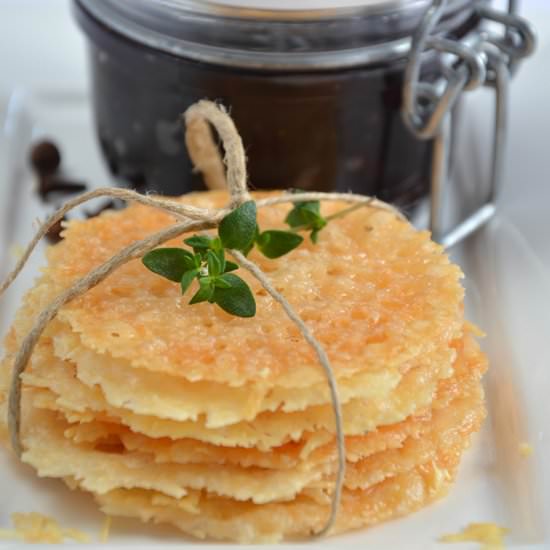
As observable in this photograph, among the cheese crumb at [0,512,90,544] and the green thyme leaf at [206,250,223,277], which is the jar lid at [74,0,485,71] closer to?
the green thyme leaf at [206,250,223,277]

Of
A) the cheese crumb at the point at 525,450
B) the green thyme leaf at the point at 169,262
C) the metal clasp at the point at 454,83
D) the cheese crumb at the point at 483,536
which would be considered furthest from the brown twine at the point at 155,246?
the metal clasp at the point at 454,83

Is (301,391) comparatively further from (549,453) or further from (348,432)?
(549,453)

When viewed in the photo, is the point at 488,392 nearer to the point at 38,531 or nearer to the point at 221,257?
the point at 221,257

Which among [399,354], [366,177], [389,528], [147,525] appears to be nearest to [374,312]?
[399,354]

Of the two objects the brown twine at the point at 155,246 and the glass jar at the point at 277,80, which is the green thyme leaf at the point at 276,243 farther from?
the glass jar at the point at 277,80

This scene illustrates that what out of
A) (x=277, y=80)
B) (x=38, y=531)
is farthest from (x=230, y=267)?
(x=277, y=80)

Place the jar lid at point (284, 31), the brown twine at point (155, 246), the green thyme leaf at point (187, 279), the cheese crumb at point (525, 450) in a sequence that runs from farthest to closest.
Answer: the jar lid at point (284, 31) → the cheese crumb at point (525, 450) → the green thyme leaf at point (187, 279) → the brown twine at point (155, 246)
